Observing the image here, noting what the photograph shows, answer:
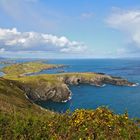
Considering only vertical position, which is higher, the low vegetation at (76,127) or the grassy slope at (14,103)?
the low vegetation at (76,127)

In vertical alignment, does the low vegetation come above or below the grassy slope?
above

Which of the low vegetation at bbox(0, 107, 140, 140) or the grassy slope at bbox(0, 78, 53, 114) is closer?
the low vegetation at bbox(0, 107, 140, 140)

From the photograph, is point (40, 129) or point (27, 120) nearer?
point (40, 129)

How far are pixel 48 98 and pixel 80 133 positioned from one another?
459 feet

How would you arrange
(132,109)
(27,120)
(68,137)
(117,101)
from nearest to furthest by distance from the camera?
(68,137), (27,120), (132,109), (117,101)

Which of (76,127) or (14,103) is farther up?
(76,127)

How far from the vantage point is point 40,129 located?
1120cm

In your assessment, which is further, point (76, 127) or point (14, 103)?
point (14, 103)

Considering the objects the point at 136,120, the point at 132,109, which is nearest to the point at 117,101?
the point at 132,109

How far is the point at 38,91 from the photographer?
148 metres

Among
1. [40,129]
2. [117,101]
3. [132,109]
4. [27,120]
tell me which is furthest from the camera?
[117,101]

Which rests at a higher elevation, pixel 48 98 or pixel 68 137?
pixel 68 137

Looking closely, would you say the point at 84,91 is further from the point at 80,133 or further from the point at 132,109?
the point at 80,133

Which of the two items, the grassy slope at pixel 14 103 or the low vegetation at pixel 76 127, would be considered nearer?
the low vegetation at pixel 76 127
